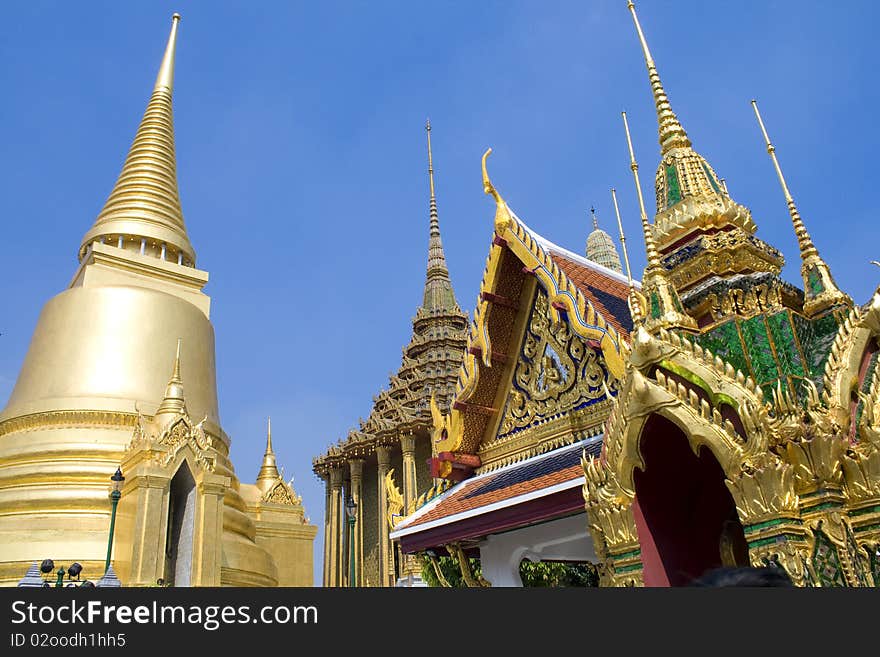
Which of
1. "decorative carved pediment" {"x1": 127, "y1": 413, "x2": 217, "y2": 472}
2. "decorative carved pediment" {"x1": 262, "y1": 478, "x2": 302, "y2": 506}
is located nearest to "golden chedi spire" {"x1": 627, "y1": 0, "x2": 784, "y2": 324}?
"decorative carved pediment" {"x1": 127, "y1": 413, "x2": 217, "y2": 472}

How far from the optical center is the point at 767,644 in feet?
6.25

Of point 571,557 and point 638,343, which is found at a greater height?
point 638,343

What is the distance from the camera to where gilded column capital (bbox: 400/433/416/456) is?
3011cm

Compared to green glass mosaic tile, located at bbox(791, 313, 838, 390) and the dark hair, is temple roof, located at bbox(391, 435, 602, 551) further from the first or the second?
the dark hair

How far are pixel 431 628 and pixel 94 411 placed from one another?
19.5 m

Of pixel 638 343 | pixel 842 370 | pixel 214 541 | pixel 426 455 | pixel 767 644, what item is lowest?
pixel 767 644

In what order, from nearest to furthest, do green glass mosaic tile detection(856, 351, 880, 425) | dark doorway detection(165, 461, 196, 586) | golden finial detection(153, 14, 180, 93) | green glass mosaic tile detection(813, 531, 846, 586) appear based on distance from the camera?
green glass mosaic tile detection(813, 531, 846, 586)
green glass mosaic tile detection(856, 351, 880, 425)
dark doorway detection(165, 461, 196, 586)
golden finial detection(153, 14, 180, 93)

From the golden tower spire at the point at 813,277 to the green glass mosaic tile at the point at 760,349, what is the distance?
1.81ft

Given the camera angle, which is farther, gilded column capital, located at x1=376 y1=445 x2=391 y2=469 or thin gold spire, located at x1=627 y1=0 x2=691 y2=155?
gilded column capital, located at x1=376 y1=445 x2=391 y2=469

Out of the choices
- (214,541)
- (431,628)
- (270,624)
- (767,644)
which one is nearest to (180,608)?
(270,624)

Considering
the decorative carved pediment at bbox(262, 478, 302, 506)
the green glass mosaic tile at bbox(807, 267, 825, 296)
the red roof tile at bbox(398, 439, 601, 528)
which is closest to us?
the green glass mosaic tile at bbox(807, 267, 825, 296)

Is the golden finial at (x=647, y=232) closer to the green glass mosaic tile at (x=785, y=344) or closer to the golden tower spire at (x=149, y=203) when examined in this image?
the green glass mosaic tile at (x=785, y=344)

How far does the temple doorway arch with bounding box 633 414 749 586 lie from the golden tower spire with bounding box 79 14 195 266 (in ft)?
74.1

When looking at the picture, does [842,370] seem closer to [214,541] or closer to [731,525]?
[731,525]
